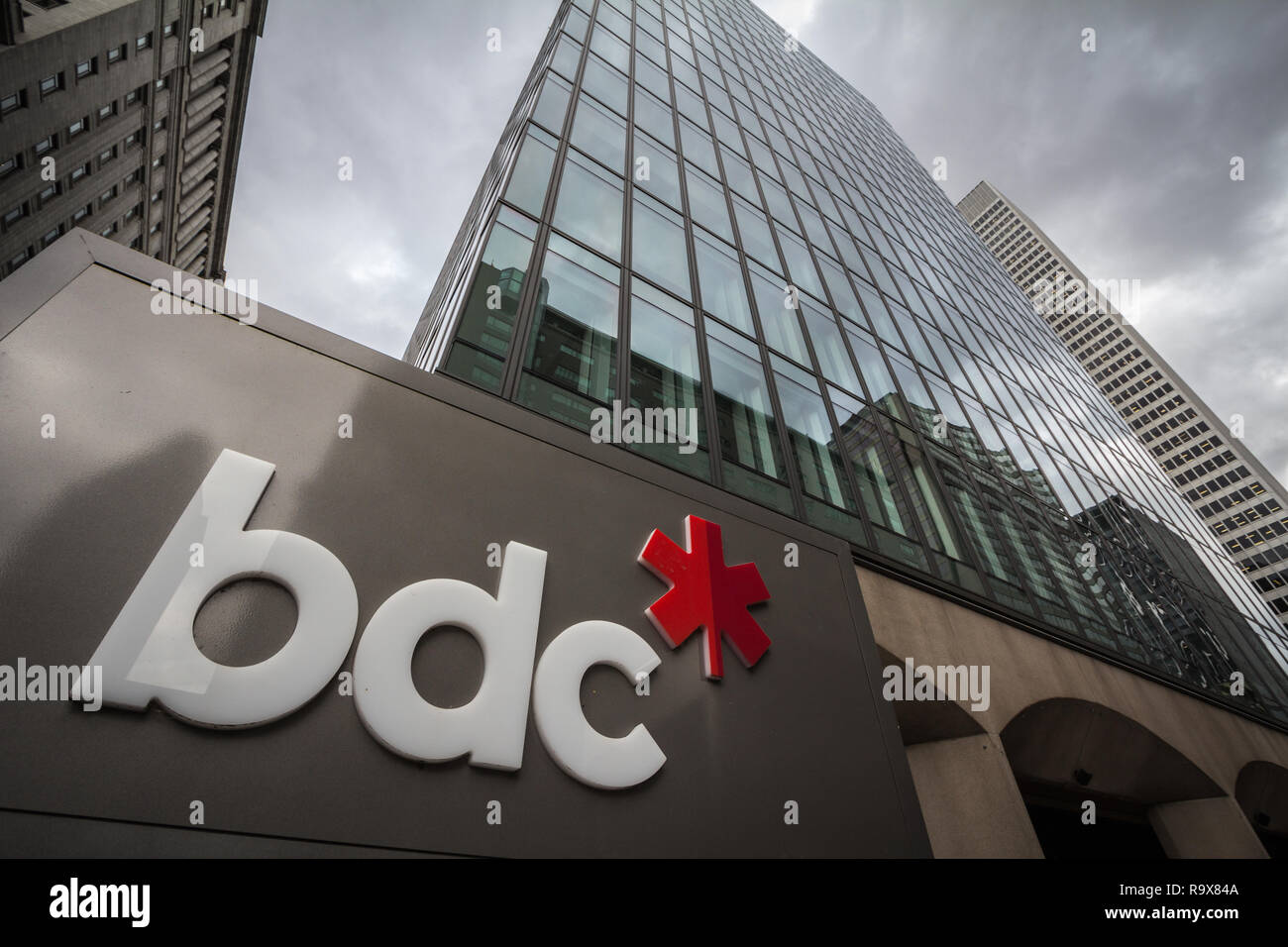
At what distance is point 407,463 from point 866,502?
7.03 meters

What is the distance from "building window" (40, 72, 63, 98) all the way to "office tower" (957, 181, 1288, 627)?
290ft

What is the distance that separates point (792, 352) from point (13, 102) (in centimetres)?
4279

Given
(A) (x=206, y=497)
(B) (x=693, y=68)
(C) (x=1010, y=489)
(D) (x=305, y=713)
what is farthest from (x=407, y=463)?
(B) (x=693, y=68)

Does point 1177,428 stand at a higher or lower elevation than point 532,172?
Answer: higher

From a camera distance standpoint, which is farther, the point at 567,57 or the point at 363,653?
the point at 567,57

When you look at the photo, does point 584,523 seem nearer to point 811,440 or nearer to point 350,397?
point 350,397

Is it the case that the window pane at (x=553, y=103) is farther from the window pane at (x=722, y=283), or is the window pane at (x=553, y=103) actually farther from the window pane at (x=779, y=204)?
the window pane at (x=779, y=204)

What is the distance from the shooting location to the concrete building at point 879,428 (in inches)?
278

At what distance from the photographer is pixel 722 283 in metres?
10.3

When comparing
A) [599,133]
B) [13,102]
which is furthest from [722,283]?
[13,102]

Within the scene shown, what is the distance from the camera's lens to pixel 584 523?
4.78 meters

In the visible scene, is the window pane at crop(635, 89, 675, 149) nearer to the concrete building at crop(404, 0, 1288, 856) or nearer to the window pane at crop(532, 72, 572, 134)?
the concrete building at crop(404, 0, 1288, 856)
